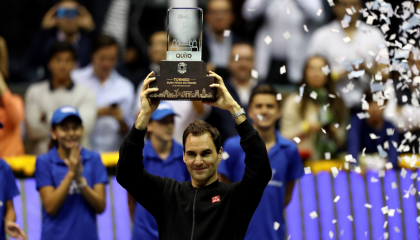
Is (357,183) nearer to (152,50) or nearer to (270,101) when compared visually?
(270,101)

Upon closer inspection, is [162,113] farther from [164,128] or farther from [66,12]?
[66,12]

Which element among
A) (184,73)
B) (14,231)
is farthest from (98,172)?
(184,73)

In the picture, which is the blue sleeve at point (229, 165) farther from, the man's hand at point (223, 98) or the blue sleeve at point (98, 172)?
the man's hand at point (223, 98)

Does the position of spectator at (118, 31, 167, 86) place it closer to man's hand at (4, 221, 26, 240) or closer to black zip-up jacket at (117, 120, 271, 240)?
man's hand at (4, 221, 26, 240)

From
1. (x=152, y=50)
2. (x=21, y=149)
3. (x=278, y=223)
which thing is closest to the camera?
(x=278, y=223)

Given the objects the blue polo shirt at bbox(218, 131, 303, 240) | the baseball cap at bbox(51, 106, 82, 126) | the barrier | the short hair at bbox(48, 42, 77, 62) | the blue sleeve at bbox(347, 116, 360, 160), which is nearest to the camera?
the blue polo shirt at bbox(218, 131, 303, 240)

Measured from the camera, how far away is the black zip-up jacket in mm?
3373

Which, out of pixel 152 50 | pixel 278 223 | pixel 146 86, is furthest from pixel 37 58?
pixel 146 86

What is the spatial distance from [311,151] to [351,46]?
5.53 ft

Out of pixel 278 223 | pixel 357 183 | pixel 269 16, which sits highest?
pixel 269 16

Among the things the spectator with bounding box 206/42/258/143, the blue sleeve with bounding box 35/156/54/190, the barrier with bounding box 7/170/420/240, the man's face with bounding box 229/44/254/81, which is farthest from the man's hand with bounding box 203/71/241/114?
the man's face with bounding box 229/44/254/81

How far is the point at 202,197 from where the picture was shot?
3455mm

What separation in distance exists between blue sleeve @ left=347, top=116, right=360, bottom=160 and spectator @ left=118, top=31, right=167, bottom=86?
7.79 ft

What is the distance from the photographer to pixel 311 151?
6660 millimetres
